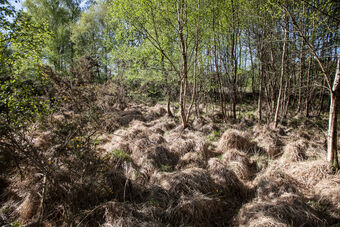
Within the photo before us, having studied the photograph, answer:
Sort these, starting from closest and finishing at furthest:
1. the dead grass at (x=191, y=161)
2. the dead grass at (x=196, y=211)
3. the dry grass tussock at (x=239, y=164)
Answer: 1. the dead grass at (x=196, y=211)
2. the dry grass tussock at (x=239, y=164)
3. the dead grass at (x=191, y=161)

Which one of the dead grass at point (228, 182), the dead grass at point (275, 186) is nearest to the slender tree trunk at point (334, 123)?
the dead grass at point (275, 186)

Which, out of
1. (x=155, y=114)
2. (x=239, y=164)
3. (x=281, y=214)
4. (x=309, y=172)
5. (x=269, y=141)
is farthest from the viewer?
(x=155, y=114)

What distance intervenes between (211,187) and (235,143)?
224cm

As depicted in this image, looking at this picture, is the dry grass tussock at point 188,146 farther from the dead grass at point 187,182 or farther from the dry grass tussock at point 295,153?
the dry grass tussock at point 295,153

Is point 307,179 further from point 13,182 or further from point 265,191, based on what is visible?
point 13,182

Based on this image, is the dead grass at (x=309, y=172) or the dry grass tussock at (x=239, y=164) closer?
the dead grass at (x=309, y=172)

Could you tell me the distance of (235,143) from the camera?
556 cm

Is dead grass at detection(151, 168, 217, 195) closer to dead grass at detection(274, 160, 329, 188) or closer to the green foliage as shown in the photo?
dead grass at detection(274, 160, 329, 188)

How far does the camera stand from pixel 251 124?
8.12 meters

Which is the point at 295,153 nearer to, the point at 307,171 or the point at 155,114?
the point at 307,171

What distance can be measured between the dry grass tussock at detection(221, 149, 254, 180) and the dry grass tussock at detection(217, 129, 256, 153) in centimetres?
61

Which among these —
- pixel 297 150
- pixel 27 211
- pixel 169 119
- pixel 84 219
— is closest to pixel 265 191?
pixel 297 150

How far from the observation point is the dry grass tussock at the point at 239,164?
Answer: 14.1ft

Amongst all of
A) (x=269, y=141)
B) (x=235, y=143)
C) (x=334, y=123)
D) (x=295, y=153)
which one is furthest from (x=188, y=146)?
(x=334, y=123)
